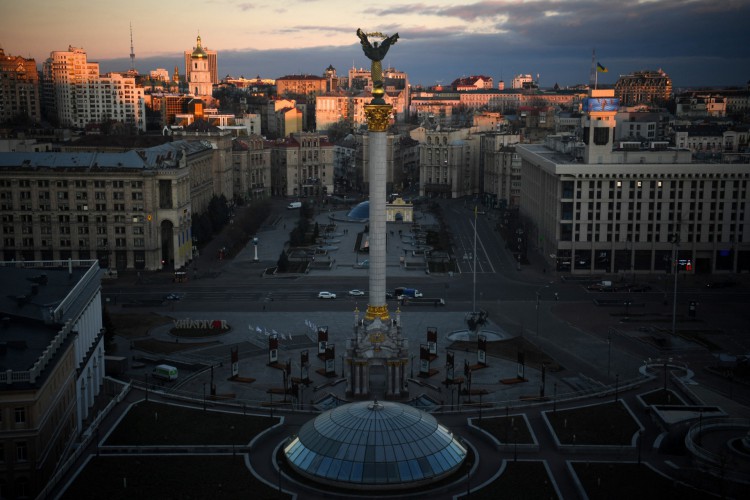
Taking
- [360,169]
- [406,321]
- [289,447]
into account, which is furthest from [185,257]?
[360,169]

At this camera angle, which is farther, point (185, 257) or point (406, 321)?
point (185, 257)

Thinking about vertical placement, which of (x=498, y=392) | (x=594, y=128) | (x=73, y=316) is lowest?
(x=498, y=392)

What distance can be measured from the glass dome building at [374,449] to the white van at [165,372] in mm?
18187

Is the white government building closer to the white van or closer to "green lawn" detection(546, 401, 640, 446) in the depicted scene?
"green lawn" detection(546, 401, 640, 446)

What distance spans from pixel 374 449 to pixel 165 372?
23.6 m

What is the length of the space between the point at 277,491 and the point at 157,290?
5262 cm

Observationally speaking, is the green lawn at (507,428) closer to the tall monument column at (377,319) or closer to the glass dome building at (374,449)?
the glass dome building at (374,449)

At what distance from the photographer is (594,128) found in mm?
102000

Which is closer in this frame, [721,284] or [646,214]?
[721,284]

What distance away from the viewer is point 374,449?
46.3 meters

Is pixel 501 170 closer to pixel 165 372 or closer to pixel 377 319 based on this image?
pixel 377 319

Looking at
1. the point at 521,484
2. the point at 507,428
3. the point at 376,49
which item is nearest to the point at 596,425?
the point at 507,428

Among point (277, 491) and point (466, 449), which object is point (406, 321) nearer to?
point (466, 449)

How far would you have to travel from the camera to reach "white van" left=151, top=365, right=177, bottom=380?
212 feet
